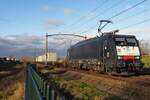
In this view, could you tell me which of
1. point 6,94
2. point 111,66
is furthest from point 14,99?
point 111,66

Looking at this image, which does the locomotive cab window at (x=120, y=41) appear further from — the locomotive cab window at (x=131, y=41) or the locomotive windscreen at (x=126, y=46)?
the locomotive cab window at (x=131, y=41)

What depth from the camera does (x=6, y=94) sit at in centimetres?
2030

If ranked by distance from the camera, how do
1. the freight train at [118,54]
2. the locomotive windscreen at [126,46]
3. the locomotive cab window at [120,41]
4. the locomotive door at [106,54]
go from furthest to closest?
the locomotive door at [106,54]
the locomotive cab window at [120,41]
the locomotive windscreen at [126,46]
the freight train at [118,54]

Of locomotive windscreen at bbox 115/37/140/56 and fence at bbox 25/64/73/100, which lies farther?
locomotive windscreen at bbox 115/37/140/56

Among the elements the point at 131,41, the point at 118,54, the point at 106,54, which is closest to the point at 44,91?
the point at 118,54

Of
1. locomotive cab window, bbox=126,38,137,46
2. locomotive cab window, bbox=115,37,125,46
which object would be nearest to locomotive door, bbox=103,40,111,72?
locomotive cab window, bbox=115,37,125,46

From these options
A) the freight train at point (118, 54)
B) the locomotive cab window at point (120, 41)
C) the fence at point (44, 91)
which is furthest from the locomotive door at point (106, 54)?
the fence at point (44, 91)

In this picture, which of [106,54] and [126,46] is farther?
[106,54]

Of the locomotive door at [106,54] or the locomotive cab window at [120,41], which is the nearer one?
the locomotive cab window at [120,41]

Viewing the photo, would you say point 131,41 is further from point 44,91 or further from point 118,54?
point 44,91

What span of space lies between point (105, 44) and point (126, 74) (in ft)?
10.9

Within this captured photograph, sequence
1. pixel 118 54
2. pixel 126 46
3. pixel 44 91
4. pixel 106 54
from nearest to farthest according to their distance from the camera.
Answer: pixel 44 91
pixel 118 54
pixel 126 46
pixel 106 54

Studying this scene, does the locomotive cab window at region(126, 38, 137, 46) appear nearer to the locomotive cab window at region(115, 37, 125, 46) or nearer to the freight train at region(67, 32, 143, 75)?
the freight train at region(67, 32, 143, 75)

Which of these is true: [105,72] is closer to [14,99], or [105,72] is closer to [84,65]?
[84,65]
